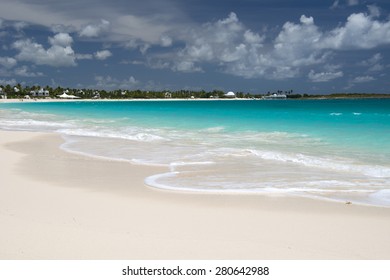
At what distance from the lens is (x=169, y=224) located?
5.55m

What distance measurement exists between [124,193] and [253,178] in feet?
10.3

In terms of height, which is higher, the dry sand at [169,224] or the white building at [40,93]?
the white building at [40,93]

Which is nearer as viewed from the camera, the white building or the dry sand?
the dry sand

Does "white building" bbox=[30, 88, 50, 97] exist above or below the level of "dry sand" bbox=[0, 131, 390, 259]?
above

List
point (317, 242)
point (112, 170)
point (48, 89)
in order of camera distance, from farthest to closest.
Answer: point (48, 89)
point (112, 170)
point (317, 242)

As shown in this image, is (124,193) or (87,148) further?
(87,148)

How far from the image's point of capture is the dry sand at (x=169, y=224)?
4.55 metres

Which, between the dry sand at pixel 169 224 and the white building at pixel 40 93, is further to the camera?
the white building at pixel 40 93

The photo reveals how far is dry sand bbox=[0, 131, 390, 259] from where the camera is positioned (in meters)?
4.55
